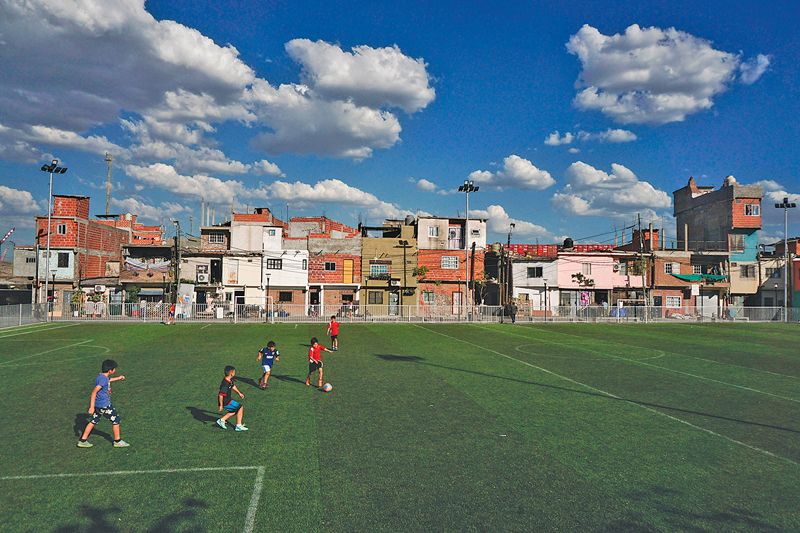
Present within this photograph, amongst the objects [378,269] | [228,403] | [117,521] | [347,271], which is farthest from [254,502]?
[378,269]

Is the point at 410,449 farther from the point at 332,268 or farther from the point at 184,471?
the point at 332,268

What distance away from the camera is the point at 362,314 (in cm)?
4281

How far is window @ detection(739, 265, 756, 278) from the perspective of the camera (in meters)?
58.4

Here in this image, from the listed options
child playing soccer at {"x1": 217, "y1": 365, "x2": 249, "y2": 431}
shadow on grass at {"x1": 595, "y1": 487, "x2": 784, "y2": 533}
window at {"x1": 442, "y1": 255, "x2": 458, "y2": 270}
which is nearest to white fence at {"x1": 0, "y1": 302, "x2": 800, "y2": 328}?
window at {"x1": 442, "y1": 255, "x2": 458, "y2": 270}

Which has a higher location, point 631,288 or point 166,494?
point 631,288

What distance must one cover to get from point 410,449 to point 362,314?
1335 inches

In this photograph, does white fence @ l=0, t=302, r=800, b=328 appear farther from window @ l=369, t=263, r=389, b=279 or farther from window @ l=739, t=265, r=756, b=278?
window @ l=739, t=265, r=756, b=278

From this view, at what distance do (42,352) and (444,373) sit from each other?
18168mm

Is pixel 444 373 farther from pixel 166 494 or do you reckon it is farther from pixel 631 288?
pixel 631 288

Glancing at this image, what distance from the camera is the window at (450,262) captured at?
53562 millimetres

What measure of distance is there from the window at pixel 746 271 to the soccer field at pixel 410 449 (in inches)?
1865

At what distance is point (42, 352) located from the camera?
21.0 metres

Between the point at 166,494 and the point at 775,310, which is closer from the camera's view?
the point at 166,494

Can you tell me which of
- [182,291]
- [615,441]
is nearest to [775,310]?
[615,441]
